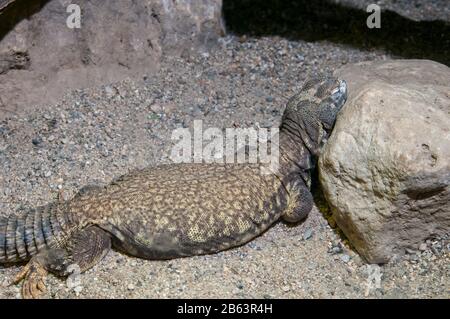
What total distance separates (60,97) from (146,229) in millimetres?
1919

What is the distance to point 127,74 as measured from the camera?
5.88m

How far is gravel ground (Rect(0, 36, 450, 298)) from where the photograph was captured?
432cm

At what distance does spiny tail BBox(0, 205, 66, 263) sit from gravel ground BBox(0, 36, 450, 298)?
21 centimetres

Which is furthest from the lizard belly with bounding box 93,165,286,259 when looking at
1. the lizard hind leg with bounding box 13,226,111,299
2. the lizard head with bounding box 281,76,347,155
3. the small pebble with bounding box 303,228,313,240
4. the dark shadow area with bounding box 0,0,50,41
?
the dark shadow area with bounding box 0,0,50,41

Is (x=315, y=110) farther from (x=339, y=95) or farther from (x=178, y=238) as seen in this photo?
(x=178, y=238)

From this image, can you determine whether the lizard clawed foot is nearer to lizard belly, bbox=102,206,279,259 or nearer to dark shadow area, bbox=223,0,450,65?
lizard belly, bbox=102,206,279,259

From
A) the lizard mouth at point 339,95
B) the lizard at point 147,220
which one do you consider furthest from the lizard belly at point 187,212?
the lizard mouth at point 339,95

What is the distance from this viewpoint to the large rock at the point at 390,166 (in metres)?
3.98

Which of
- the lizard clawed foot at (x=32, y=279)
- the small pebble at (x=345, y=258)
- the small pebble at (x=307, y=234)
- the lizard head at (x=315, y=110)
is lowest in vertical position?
the small pebble at (x=345, y=258)

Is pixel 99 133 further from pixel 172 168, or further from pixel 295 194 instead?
pixel 295 194

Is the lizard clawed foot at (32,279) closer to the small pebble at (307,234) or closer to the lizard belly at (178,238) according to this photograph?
the lizard belly at (178,238)

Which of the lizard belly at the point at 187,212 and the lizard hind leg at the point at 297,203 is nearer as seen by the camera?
the lizard belly at the point at 187,212

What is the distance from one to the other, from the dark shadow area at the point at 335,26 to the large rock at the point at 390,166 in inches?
72.6

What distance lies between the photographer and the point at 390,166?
404 centimetres
